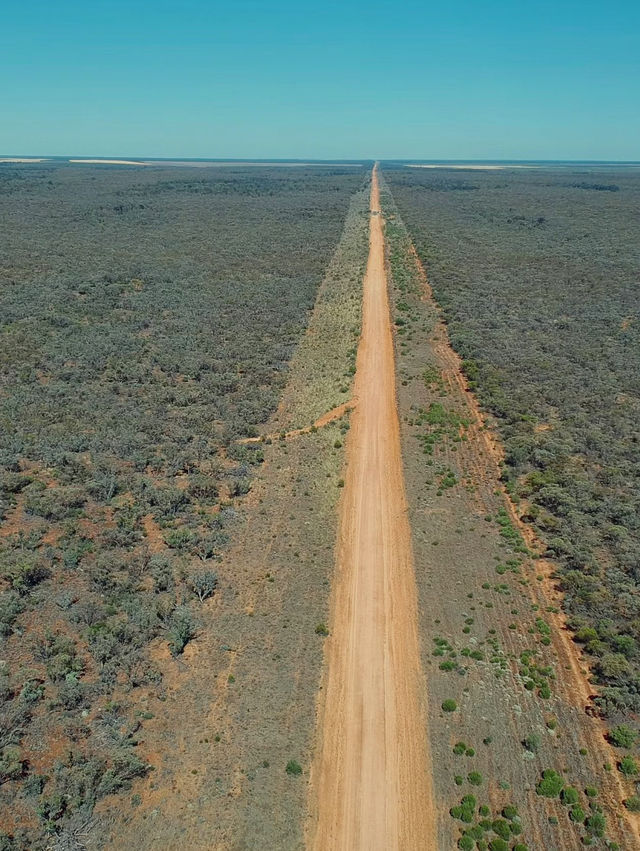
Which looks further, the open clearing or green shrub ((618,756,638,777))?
green shrub ((618,756,638,777))

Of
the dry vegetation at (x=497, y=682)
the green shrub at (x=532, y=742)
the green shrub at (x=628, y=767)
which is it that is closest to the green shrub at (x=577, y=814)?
the dry vegetation at (x=497, y=682)

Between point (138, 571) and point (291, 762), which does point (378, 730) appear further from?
point (138, 571)

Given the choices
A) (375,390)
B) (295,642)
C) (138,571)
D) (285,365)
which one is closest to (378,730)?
(295,642)

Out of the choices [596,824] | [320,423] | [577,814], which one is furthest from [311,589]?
[320,423]

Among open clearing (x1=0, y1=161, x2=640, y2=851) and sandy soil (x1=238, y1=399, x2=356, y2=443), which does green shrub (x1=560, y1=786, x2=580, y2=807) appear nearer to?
open clearing (x1=0, y1=161, x2=640, y2=851)

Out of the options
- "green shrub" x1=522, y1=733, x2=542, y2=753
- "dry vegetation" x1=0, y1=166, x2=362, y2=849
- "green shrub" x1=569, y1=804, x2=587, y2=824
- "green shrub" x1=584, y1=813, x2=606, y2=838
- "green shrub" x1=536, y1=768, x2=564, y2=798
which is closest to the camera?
"green shrub" x1=584, y1=813, x2=606, y2=838

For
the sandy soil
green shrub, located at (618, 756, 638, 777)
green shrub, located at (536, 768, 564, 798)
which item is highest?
the sandy soil

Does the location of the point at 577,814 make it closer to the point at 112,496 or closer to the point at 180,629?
the point at 180,629

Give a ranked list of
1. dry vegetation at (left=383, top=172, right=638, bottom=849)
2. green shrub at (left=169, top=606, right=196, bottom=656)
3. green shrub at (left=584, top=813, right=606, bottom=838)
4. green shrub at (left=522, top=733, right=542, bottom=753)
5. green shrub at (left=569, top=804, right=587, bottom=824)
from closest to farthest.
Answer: green shrub at (left=584, top=813, right=606, bottom=838)
green shrub at (left=569, top=804, right=587, bottom=824)
dry vegetation at (left=383, top=172, right=638, bottom=849)
green shrub at (left=522, top=733, right=542, bottom=753)
green shrub at (left=169, top=606, right=196, bottom=656)

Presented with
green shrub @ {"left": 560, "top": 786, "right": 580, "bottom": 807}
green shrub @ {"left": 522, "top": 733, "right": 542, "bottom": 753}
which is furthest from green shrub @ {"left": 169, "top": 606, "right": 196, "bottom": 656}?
green shrub @ {"left": 560, "top": 786, "right": 580, "bottom": 807}

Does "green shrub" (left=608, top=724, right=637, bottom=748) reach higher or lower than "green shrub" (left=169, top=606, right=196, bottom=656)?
lower
